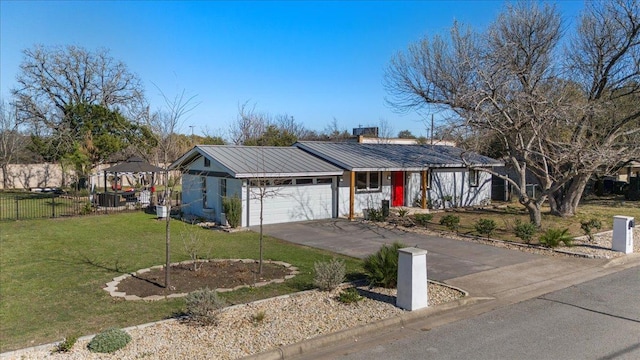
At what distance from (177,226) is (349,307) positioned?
12.4 meters

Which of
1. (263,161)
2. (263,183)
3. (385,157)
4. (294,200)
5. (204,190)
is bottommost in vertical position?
(294,200)

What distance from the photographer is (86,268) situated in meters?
10.9

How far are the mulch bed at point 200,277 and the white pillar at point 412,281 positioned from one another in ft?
9.92

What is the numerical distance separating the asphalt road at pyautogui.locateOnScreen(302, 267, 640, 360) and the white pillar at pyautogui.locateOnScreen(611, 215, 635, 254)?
16.5ft

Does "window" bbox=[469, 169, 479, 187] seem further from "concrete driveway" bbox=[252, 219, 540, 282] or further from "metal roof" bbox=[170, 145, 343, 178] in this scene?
"concrete driveway" bbox=[252, 219, 540, 282]

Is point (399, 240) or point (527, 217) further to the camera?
point (527, 217)

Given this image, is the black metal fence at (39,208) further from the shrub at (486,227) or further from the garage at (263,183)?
the shrub at (486,227)

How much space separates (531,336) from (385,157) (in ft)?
55.7

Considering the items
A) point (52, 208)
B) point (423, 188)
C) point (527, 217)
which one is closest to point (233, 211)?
point (423, 188)

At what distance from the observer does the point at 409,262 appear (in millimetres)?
7648

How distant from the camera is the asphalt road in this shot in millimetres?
6012

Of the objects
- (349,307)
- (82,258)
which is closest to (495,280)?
(349,307)

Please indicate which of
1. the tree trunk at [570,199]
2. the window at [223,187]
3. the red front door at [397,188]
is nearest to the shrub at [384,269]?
the window at [223,187]

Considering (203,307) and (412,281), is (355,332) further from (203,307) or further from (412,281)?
(203,307)
